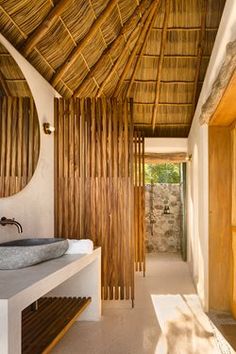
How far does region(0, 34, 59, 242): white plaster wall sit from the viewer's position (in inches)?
121

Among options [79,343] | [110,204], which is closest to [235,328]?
[79,343]

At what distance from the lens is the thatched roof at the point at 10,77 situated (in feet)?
9.57

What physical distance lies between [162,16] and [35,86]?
194 cm

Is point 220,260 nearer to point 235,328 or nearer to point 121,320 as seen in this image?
point 235,328

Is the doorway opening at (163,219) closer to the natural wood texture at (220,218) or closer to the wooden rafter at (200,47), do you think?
the wooden rafter at (200,47)

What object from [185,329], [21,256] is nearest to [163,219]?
[185,329]

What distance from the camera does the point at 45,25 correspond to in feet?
10.6

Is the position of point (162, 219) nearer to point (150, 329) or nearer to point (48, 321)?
point (150, 329)

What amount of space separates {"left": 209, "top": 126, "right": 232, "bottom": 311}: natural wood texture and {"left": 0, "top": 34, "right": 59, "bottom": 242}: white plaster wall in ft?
5.79

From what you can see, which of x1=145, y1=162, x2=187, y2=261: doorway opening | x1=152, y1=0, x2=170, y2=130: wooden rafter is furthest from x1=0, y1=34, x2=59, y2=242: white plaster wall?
x1=145, y1=162, x2=187, y2=261: doorway opening

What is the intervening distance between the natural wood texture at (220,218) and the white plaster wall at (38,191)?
177 centimetres

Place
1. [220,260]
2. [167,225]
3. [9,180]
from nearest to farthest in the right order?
[9,180]
[220,260]
[167,225]

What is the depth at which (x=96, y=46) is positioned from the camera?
4176 mm

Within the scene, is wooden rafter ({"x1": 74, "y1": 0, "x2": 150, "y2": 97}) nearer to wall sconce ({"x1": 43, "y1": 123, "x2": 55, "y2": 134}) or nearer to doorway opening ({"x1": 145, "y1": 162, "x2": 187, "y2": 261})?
wall sconce ({"x1": 43, "y1": 123, "x2": 55, "y2": 134})
